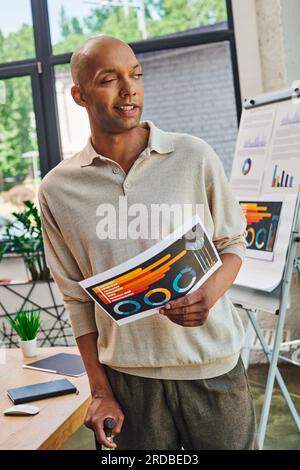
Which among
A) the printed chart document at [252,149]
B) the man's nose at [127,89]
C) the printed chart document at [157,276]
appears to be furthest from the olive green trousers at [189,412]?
the printed chart document at [252,149]

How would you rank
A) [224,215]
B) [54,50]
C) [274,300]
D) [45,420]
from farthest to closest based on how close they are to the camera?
[54,50], [274,300], [45,420], [224,215]

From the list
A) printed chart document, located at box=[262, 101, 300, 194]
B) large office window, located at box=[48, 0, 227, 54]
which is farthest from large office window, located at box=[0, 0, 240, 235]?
printed chart document, located at box=[262, 101, 300, 194]

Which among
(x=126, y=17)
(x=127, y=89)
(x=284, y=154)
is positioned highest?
(x=126, y=17)

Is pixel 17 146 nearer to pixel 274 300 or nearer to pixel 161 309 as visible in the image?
pixel 274 300

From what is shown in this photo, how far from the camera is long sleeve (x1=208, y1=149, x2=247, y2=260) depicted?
1.31 metres

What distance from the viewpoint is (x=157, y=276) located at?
1.23m

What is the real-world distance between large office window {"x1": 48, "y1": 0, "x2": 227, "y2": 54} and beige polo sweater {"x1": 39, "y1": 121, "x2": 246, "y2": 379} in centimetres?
345

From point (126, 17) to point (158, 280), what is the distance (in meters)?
3.84

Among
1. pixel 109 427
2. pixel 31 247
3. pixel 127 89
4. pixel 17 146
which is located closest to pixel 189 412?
pixel 109 427

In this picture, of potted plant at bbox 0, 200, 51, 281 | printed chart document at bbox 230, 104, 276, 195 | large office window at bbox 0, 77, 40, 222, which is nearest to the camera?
printed chart document at bbox 230, 104, 276, 195

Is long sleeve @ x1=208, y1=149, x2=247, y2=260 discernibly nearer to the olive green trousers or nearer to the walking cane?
the olive green trousers

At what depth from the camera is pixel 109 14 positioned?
4777 mm

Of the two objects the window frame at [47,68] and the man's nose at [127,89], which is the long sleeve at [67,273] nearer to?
the man's nose at [127,89]

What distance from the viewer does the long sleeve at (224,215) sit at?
131 centimetres
